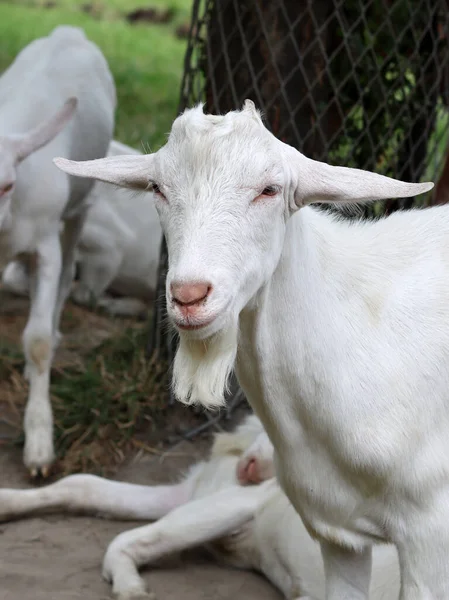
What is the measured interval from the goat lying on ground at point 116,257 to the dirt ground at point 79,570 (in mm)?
2193

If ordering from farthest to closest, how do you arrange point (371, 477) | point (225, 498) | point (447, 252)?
point (225, 498) < point (447, 252) < point (371, 477)

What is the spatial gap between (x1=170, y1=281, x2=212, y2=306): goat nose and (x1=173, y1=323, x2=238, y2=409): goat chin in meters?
0.23

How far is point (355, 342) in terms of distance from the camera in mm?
2930

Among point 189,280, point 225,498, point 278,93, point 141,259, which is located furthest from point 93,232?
point 189,280

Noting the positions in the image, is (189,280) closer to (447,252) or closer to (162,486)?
(447,252)

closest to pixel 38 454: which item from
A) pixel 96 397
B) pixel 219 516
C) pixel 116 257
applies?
pixel 96 397

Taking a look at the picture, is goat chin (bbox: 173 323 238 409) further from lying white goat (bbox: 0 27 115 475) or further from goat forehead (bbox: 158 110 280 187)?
lying white goat (bbox: 0 27 115 475)

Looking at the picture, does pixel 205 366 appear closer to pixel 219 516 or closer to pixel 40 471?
pixel 219 516

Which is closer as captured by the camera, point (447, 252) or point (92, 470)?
point (447, 252)

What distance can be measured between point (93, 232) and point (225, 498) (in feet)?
10.2

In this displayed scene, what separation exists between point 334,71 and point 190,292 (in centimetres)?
296

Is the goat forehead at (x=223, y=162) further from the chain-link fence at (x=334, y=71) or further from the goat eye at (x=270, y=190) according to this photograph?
the chain-link fence at (x=334, y=71)

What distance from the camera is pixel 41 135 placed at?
4688 mm

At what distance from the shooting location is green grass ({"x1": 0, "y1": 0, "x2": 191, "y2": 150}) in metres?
9.30
